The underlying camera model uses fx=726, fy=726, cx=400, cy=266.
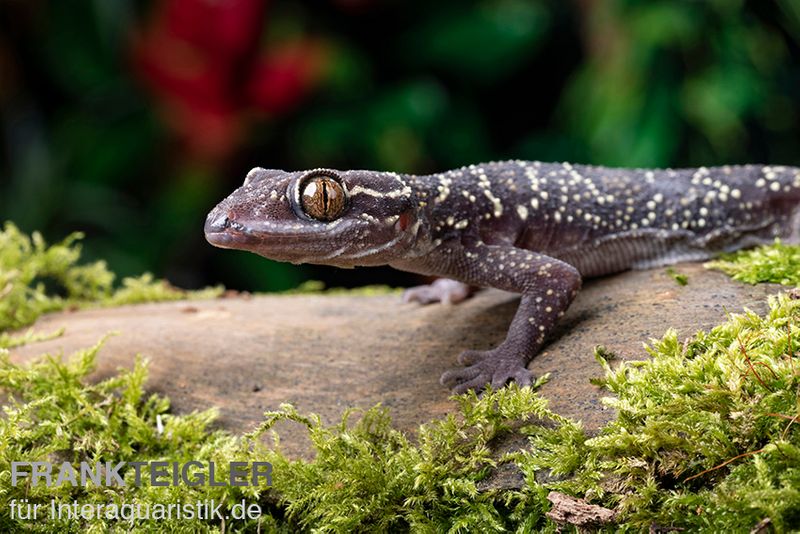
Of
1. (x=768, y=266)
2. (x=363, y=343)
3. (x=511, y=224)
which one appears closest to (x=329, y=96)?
(x=511, y=224)

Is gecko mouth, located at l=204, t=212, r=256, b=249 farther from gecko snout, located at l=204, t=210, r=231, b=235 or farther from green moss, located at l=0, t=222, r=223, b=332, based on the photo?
green moss, located at l=0, t=222, r=223, b=332

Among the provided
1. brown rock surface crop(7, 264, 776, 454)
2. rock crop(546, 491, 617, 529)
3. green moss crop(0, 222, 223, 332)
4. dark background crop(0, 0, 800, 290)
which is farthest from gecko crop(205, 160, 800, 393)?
green moss crop(0, 222, 223, 332)

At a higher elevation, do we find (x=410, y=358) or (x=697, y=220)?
(x=697, y=220)

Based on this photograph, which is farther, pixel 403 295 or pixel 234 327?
pixel 403 295

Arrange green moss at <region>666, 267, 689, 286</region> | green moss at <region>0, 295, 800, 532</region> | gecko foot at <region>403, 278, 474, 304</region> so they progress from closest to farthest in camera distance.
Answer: green moss at <region>0, 295, 800, 532</region> → green moss at <region>666, 267, 689, 286</region> → gecko foot at <region>403, 278, 474, 304</region>

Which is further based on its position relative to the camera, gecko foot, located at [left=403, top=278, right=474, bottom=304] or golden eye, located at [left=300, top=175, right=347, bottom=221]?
gecko foot, located at [left=403, top=278, right=474, bottom=304]

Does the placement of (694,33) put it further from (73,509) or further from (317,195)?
(73,509)

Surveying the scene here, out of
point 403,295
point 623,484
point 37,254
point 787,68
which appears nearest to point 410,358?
point 403,295

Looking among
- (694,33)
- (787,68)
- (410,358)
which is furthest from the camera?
(787,68)
